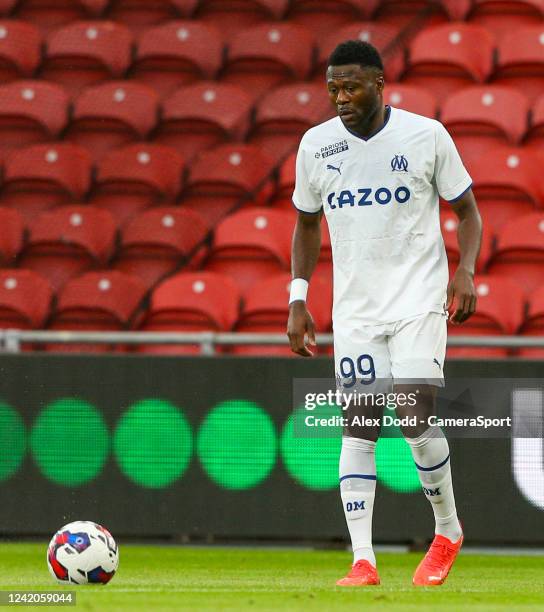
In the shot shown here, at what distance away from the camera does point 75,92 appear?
1171cm

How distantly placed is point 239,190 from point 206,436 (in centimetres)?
322

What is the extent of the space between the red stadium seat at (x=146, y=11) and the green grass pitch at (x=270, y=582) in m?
5.92

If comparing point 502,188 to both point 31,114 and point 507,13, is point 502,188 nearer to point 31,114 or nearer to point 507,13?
point 507,13

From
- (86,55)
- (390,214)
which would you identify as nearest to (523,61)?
(86,55)

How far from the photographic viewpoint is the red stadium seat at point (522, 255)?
30.6 ft

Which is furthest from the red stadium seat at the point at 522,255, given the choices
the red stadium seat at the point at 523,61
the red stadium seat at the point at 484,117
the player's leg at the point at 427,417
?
the player's leg at the point at 427,417

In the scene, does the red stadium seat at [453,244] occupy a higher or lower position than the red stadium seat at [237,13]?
lower

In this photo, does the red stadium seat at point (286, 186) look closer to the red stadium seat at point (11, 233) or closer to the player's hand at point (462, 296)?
the red stadium seat at point (11, 233)

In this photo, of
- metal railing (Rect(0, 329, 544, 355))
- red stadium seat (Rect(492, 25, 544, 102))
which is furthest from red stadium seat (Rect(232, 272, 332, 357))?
red stadium seat (Rect(492, 25, 544, 102))

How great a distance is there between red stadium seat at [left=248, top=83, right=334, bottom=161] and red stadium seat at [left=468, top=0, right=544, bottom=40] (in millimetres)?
1629

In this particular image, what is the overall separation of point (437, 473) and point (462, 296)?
2.36 feet

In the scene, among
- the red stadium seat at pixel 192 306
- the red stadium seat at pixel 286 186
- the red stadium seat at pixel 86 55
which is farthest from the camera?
the red stadium seat at pixel 86 55

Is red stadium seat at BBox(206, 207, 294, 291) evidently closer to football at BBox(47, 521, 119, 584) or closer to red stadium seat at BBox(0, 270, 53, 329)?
red stadium seat at BBox(0, 270, 53, 329)

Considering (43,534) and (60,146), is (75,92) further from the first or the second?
(43,534)
